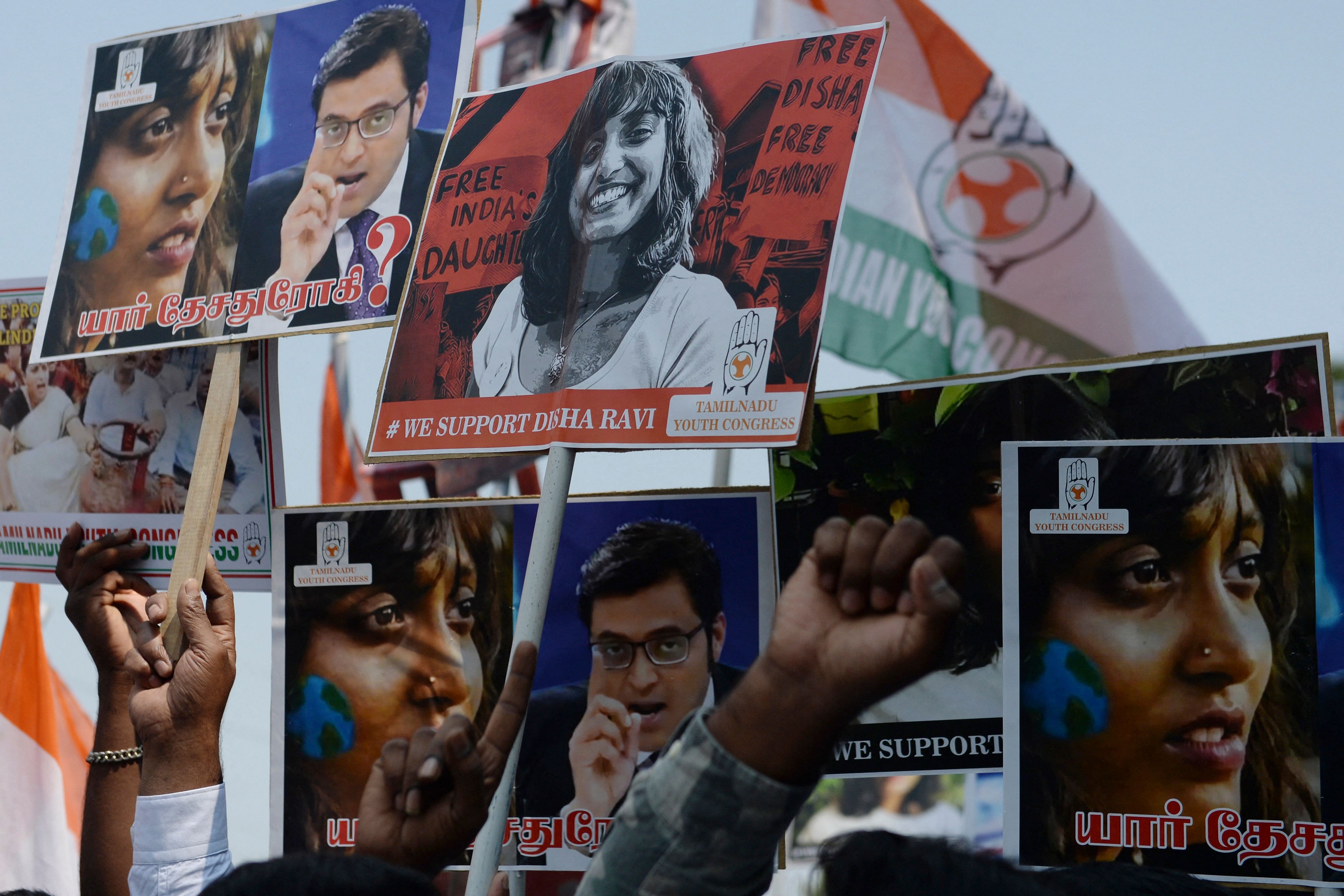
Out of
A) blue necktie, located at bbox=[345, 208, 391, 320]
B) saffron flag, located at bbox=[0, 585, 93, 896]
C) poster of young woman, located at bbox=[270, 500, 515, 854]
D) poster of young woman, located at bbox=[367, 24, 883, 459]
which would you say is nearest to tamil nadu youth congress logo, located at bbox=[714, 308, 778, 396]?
poster of young woman, located at bbox=[367, 24, 883, 459]

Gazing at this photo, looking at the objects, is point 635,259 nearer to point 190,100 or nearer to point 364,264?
point 364,264

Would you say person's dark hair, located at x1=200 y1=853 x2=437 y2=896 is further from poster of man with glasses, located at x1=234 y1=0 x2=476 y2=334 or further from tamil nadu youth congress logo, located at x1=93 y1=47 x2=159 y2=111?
tamil nadu youth congress logo, located at x1=93 y1=47 x2=159 y2=111

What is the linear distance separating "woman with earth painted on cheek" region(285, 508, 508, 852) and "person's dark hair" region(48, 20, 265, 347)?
0.70 meters

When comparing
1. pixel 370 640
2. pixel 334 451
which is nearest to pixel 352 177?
pixel 370 640

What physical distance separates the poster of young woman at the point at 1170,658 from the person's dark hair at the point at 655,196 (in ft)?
2.29

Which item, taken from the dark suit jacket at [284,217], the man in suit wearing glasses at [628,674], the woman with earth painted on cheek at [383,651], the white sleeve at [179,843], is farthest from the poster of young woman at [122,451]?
the man in suit wearing glasses at [628,674]

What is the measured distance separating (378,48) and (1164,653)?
204 cm

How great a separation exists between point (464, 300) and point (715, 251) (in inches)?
21.0

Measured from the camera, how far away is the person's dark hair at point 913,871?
3.29 ft

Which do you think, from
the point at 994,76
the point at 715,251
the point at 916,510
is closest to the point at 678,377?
the point at 715,251

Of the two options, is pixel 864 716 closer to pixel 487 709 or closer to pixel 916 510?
pixel 916 510

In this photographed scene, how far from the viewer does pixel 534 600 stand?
2.10 meters

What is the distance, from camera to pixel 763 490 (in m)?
2.57

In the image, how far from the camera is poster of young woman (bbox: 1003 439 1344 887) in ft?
6.95
